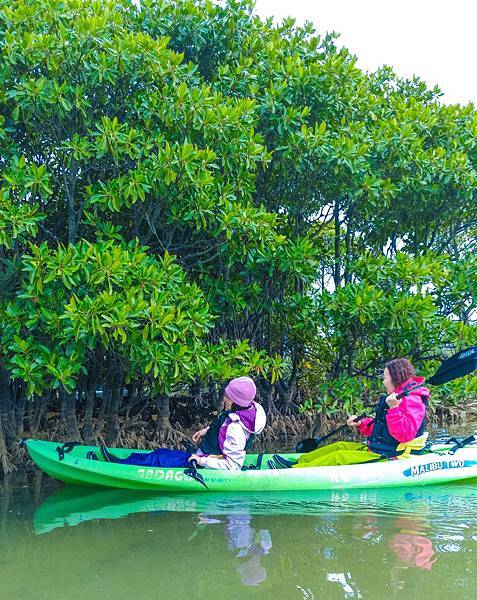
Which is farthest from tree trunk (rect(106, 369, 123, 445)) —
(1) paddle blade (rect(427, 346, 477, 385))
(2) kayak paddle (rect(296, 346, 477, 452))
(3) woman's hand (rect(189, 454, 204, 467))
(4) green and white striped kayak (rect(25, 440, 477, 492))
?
(1) paddle blade (rect(427, 346, 477, 385))

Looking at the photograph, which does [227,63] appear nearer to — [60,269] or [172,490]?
[60,269]

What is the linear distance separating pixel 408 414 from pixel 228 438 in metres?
1.75

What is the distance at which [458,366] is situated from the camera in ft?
24.3

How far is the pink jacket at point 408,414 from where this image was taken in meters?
6.36

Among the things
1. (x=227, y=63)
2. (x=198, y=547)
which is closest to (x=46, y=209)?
(x=227, y=63)

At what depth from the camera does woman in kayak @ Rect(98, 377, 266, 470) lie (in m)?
6.20

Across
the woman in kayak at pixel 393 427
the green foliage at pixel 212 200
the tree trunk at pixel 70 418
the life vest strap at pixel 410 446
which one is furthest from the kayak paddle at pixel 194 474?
the life vest strap at pixel 410 446

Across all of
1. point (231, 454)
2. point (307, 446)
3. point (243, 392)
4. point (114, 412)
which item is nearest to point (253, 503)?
point (231, 454)

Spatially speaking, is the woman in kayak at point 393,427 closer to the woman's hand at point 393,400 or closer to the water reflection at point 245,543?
the woman's hand at point 393,400

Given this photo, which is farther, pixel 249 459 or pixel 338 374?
pixel 338 374

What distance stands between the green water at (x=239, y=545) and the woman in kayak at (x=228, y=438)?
0.35 meters

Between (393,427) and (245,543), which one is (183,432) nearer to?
(393,427)

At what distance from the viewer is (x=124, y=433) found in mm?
8711

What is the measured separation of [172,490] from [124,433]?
2.57 meters
